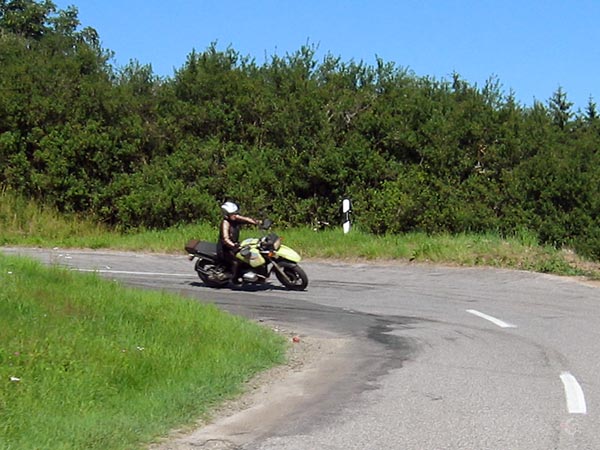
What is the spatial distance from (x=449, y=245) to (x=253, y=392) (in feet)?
43.0

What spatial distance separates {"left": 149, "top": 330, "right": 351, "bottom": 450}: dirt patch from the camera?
7.82 m

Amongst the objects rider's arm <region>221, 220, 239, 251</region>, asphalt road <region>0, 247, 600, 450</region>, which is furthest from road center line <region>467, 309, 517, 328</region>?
rider's arm <region>221, 220, 239, 251</region>

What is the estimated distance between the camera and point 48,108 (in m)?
28.0

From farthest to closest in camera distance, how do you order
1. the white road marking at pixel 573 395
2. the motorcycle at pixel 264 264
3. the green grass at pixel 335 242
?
1. the green grass at pixel 335 242
2. the motorcycle at pixel 264 264
3. the white road marking at pixel 573 395

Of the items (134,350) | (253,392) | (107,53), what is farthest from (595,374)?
(107,53)

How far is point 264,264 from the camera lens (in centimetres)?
1795

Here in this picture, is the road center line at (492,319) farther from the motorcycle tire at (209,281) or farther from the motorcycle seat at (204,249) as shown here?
the motorcycle seat at (204,249)

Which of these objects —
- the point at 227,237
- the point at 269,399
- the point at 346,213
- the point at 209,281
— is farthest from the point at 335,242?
the point at 269,399

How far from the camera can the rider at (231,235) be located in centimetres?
1798

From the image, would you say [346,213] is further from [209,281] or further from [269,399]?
[269,399]

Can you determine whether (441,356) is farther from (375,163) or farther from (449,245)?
(375,163)

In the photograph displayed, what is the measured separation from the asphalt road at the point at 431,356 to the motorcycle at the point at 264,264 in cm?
27

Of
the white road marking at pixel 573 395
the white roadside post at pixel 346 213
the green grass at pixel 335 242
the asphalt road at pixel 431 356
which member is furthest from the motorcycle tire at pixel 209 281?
the white road marking at pixel 573 395

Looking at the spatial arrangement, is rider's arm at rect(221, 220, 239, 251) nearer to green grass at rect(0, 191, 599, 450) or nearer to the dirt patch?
green grass at rect(0, 191, 599, 450)
